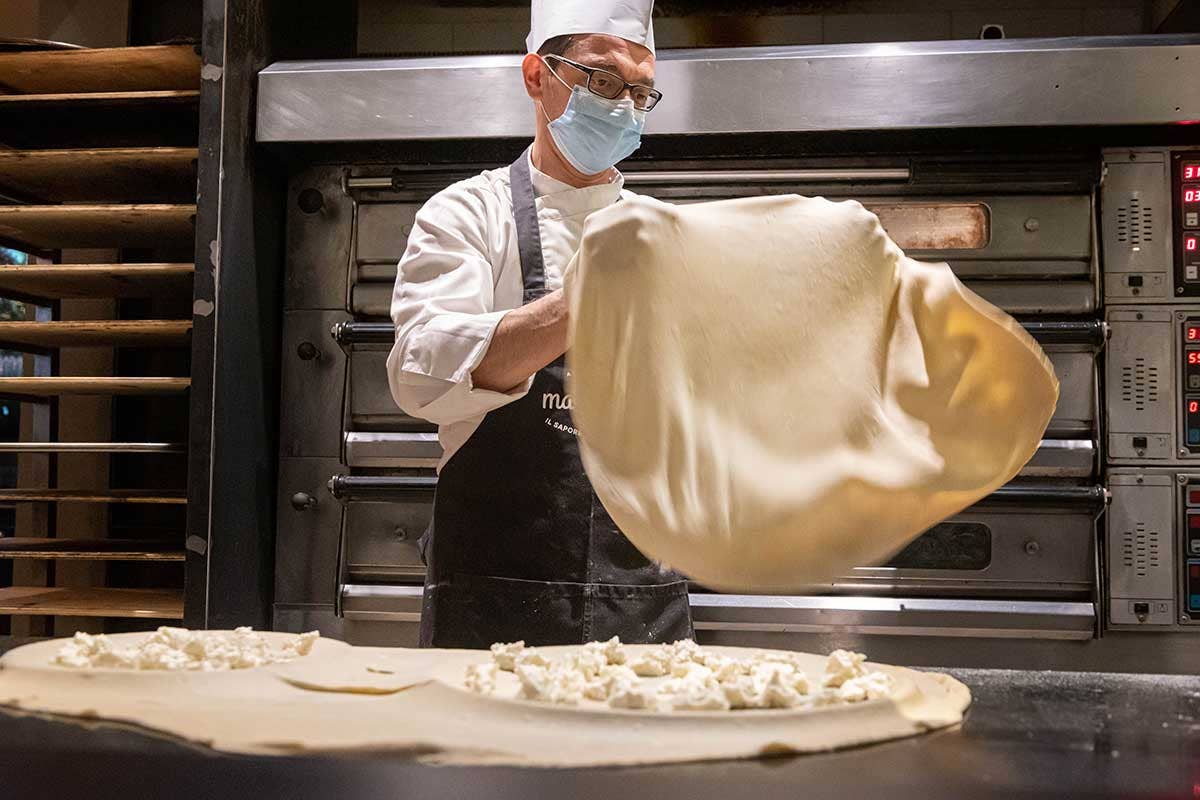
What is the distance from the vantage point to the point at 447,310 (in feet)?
5.28

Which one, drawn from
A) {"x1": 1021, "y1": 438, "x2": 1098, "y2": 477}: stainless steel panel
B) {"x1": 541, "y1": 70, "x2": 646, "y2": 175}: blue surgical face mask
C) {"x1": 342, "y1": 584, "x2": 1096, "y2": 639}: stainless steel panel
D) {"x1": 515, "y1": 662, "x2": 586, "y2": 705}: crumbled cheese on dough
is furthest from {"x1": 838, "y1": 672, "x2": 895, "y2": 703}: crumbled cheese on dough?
{"x1": 1021, "y1": 438, "x2": 1098, "y2": 477}: stainless steel panel

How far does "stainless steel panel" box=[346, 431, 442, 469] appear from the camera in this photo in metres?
2.61

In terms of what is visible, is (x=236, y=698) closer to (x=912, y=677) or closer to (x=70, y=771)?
(x=70, y=771)

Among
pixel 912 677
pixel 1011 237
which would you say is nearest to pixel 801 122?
pixel 1011 237

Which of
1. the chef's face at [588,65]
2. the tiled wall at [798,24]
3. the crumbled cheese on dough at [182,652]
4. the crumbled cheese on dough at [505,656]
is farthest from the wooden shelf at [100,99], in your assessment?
the crumbled cheese on dough at [505,656]

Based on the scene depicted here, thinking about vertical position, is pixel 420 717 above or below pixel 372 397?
below

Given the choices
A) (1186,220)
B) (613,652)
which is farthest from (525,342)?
(1186,220)

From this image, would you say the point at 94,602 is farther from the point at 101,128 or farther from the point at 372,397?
the point at 101,128

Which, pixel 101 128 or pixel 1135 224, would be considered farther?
pixel 101 128

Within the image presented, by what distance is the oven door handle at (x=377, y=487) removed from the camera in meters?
2.60

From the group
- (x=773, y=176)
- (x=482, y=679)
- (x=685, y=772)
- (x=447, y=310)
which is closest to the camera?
(x=685, y=772)

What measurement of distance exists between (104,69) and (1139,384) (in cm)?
250

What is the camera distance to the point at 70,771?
0.90 meters

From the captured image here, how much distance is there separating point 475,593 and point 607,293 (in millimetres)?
633
